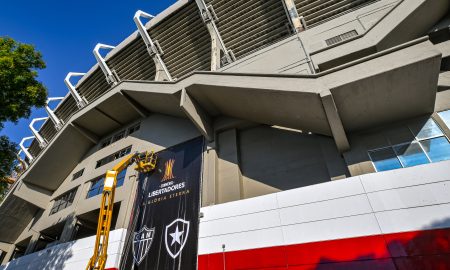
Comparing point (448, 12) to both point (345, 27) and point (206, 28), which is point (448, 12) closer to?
point (345, 27)

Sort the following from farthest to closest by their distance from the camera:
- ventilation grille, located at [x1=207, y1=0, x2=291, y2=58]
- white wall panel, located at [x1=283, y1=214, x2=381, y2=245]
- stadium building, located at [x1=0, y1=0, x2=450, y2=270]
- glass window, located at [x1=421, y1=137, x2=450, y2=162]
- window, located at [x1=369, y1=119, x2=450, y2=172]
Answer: ventilation grille, located at [x1=207, y1=0, x2=291, y2=58]
window, located at [x1=369, y1=119, x2=450, y2=172]
glass window, located at [x1=421, y1=137, x2=450, y2=162]
stadium building, located at [x1=0, y1=0, x2=450, y2=270]
white wall panel, located at [x1=283, y1=214, x2=381, y2=245]

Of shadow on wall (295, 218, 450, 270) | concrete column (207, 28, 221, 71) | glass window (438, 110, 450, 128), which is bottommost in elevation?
shadow on wall (295, 218, 450, 270)

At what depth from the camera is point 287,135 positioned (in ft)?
43.3

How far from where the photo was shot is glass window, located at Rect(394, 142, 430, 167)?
378 inches

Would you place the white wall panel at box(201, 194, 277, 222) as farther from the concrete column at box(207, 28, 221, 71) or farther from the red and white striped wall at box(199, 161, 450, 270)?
the concrete column at box(207, 28, 221, 71)

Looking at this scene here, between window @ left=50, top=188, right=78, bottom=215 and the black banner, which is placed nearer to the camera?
the black banner

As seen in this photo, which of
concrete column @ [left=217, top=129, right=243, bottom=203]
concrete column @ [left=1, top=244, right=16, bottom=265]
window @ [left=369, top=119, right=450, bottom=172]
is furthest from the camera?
concrete column @ [left=1, top=244, right=16, bottom=265]

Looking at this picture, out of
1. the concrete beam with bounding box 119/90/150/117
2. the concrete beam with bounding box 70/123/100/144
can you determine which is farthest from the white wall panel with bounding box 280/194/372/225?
the concrete beam with bounding box 70/123/100/144

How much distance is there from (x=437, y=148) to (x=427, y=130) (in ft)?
2.99

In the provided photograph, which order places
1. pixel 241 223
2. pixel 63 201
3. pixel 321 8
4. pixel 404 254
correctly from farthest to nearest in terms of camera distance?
pixel 63 201 < pixel 321 8 < pixel 241 223 < pixel 404 254

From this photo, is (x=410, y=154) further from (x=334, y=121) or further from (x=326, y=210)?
(x=326, y=210)

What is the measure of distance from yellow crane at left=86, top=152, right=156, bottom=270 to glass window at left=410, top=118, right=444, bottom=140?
1448 cm

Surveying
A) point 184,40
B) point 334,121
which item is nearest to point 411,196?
point 334,121

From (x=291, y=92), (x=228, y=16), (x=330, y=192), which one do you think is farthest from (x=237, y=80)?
(x=228, y=16)
